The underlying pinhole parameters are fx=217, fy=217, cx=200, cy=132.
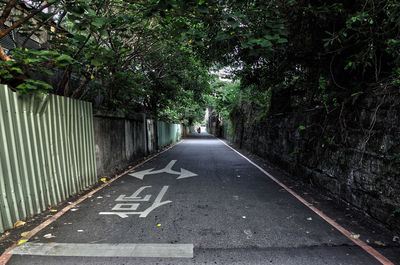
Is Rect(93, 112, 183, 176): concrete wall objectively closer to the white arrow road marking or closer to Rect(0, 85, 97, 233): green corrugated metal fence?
Rect(0, 85, 97, 233): green corrugated metal fence

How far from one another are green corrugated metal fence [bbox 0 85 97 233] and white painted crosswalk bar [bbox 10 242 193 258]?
77cm

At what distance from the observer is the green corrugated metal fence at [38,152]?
3.26 m

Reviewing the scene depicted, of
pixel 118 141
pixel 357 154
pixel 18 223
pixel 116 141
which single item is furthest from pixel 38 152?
pixel 357 154

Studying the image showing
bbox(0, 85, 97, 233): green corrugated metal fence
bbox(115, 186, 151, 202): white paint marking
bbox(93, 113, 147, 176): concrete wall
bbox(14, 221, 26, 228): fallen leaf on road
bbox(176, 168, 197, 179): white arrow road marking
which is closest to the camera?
bbox(0, 85, 97, 233): green corrugated metal fence

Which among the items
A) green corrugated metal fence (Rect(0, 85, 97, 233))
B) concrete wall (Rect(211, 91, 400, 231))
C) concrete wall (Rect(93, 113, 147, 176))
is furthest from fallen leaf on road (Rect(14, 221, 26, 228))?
concrete wall (Rect(211, 91, 400, 231))

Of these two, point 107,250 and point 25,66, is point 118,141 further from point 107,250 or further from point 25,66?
point 107,250

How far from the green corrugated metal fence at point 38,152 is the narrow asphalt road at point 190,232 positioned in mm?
568

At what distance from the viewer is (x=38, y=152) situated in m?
3.93

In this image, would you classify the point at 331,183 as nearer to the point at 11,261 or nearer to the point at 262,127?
the point at 11,261

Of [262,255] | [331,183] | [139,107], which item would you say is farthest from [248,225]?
[139,107]

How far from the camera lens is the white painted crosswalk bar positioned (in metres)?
2.73

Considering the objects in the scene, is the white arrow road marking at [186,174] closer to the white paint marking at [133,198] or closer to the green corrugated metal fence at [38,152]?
the white paint marking at [133,198]

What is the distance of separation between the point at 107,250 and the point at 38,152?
2350 millimetres

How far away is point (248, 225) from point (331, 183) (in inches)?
105
